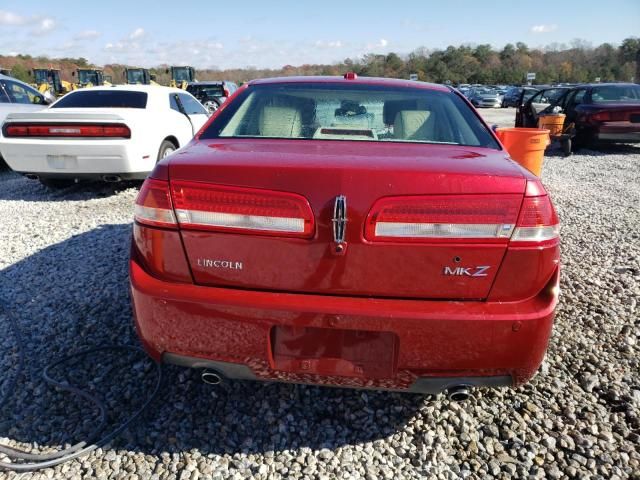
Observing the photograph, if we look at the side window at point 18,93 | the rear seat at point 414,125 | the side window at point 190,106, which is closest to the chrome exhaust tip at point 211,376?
the rear seat at point 414,125

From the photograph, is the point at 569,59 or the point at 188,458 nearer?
the point at 188,458

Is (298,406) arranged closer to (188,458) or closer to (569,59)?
(188,458)

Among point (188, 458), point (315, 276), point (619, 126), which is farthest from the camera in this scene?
point (619, 126)

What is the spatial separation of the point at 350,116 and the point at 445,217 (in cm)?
124

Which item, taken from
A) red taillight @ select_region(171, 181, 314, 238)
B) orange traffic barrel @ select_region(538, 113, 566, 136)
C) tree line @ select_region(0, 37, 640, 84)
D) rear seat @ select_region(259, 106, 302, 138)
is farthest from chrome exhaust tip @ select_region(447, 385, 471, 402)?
tree line @ select_region(0, 37, 640, 84)

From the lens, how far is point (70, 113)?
18.4ft

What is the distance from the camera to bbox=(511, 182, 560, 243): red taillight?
1.67 metres

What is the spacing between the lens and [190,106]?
789 centimetres

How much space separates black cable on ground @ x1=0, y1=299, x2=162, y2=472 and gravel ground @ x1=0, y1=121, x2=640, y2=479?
0.12 ft

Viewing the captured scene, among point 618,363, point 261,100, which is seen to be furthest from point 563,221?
point 261,100

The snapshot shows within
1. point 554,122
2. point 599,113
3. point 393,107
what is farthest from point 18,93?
point 599,113

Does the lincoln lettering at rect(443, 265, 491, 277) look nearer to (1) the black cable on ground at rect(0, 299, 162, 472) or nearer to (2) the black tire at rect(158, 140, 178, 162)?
(1) the black cable on ground at rect(0, 299, 162, 472)

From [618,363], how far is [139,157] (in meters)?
5.40

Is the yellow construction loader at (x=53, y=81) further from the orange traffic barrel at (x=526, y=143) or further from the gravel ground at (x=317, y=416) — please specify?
the gravel ground at (x=317, y=416)
